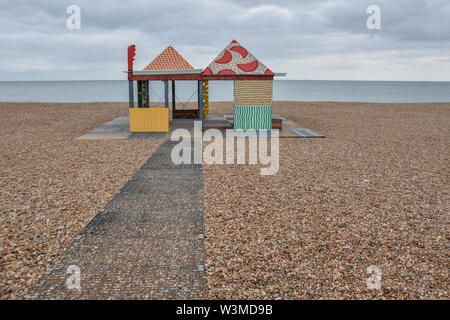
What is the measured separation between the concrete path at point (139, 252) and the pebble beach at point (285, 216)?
21cm

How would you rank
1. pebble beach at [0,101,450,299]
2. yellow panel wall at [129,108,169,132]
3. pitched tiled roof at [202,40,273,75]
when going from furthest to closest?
yellow panel wall at [129,108,169,132], pitched tiled roof at [202,40,273,75], pebble beach at [0,101,450,299]

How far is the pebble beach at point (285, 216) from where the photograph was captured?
4477 millimetres

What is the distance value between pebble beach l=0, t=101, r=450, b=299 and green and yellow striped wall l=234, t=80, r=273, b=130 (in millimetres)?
4207

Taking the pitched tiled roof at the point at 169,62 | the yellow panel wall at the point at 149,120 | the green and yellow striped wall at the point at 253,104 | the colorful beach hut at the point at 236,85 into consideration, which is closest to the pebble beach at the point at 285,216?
the yellow panel wall at the point at 149,120

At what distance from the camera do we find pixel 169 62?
62.7ft

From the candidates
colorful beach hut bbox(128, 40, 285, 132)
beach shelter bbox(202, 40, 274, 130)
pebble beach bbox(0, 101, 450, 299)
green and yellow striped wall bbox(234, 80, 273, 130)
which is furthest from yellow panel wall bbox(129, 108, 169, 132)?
pebble beach bbox(0, 101, 450, 299)

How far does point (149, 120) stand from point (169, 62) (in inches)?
172

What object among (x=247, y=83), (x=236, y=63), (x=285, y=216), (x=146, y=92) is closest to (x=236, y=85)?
(x=247, y=83)

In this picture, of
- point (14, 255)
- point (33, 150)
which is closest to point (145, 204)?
point (14, 255)

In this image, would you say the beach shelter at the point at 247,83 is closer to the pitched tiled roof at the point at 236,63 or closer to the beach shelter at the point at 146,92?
the pitched tiled roof at the point at 236,63

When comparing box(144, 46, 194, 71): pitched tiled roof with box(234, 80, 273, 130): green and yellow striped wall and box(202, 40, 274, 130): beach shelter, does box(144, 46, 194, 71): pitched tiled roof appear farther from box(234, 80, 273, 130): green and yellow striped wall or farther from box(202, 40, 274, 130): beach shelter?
box(234, 80, 273, 130): green and yellow striped wall

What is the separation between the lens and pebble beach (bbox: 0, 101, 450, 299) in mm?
4477

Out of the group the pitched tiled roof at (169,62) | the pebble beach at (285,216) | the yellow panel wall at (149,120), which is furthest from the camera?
the pitched tiled roof at (169,62)

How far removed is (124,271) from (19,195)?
424 cm
